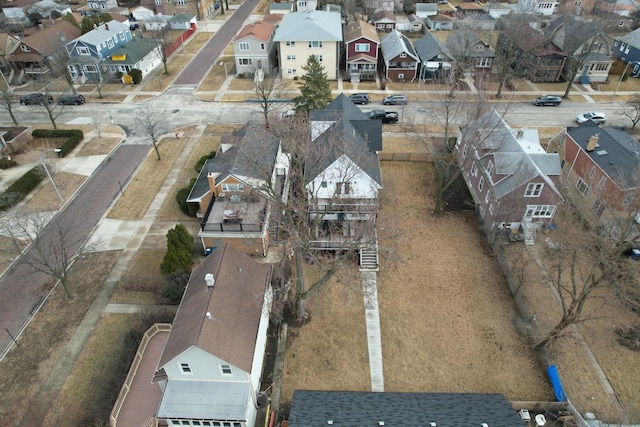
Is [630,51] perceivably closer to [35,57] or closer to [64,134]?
[64,134]

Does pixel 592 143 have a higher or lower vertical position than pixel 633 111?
higher

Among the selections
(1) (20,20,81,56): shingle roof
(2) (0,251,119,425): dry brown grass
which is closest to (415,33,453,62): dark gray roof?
(2) (0,251,119,425): dry brown grass

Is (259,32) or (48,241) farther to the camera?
(259,32)

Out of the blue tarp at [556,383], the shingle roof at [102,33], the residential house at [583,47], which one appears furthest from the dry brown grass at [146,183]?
the residential house at [583,47]

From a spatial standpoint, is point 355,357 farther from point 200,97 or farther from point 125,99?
point 125,99

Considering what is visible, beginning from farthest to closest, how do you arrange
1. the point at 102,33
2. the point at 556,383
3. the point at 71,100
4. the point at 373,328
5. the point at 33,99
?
the point at 102,33, the point at 33,99, the point at 71,100, the point at 373,328, the point at 556,383

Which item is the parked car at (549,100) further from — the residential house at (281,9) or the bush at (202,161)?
the residential house at (281,9)

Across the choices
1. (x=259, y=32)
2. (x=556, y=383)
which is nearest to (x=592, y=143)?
(x=556, y=383)
